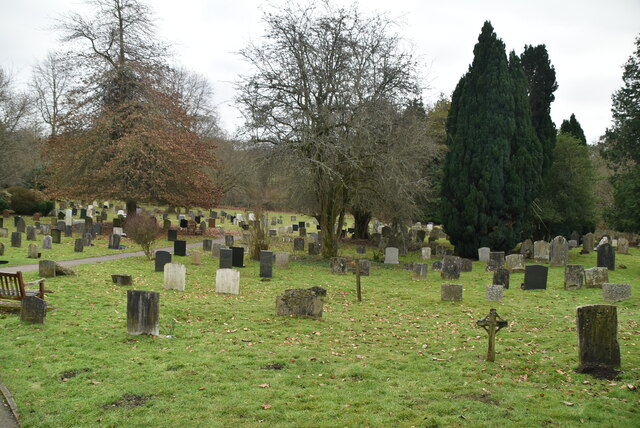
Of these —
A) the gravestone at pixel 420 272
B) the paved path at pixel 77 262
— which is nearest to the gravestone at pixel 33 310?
the paved path at pixel 77 262

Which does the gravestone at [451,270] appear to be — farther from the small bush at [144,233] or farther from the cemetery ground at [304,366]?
the small bush at [144,233]

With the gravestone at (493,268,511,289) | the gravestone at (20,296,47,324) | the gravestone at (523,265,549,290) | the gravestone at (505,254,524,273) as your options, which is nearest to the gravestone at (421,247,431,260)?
the gravestone at (505,254,524,273)

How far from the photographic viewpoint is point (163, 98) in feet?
104

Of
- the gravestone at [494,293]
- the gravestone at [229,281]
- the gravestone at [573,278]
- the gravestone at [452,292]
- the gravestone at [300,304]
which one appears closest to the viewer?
the gravestone at [300,304]

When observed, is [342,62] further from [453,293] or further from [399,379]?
[399,379]

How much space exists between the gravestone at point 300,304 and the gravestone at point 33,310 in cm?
437

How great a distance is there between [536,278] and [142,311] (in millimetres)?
11639

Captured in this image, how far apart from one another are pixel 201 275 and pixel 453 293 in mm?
8036

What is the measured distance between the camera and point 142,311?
9234mm

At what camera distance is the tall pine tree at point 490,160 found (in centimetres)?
2611

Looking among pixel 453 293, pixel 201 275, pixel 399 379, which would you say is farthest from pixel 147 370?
pixel 201 275

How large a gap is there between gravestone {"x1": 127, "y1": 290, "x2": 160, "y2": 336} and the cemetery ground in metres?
0.21

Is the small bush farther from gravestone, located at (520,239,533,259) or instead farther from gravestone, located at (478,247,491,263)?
gravestone, located at (520,239,533,259)

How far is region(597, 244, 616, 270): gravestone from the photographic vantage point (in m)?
20.4
